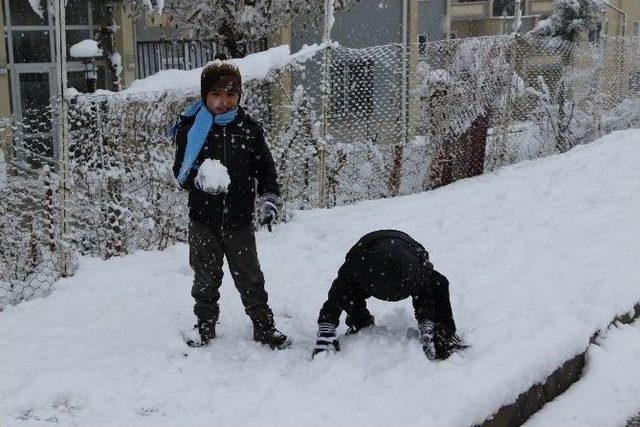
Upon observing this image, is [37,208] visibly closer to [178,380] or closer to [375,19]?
[178,380]

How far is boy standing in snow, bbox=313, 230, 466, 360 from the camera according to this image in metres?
3.45

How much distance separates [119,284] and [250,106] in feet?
6.53

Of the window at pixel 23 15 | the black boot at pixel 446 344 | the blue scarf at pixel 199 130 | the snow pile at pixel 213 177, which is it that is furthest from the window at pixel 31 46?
the black boot at pixel 446 344

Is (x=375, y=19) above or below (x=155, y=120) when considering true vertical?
above

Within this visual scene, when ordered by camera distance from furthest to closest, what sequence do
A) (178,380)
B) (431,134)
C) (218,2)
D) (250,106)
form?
1. (218,2)
2. (431,134)
3. (250,106)
4. (178,380)

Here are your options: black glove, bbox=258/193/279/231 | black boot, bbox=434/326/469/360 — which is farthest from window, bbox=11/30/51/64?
black boot, bbox=434/326/469/360

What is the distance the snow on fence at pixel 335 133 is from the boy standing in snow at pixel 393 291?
7.44 feet

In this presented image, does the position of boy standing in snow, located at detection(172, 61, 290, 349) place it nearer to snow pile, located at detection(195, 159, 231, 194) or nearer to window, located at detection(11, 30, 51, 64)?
snow pile, located at detection(195, 159, 231, 194)

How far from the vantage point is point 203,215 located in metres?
3.74

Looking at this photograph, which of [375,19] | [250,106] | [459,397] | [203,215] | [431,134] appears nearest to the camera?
[459,397]

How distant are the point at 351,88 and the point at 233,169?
12.6 feet

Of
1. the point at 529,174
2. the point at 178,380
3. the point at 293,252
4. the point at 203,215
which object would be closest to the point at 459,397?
the point at 178,380

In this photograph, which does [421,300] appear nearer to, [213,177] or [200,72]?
[213,177]

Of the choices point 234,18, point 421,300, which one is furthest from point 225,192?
point 234,18
